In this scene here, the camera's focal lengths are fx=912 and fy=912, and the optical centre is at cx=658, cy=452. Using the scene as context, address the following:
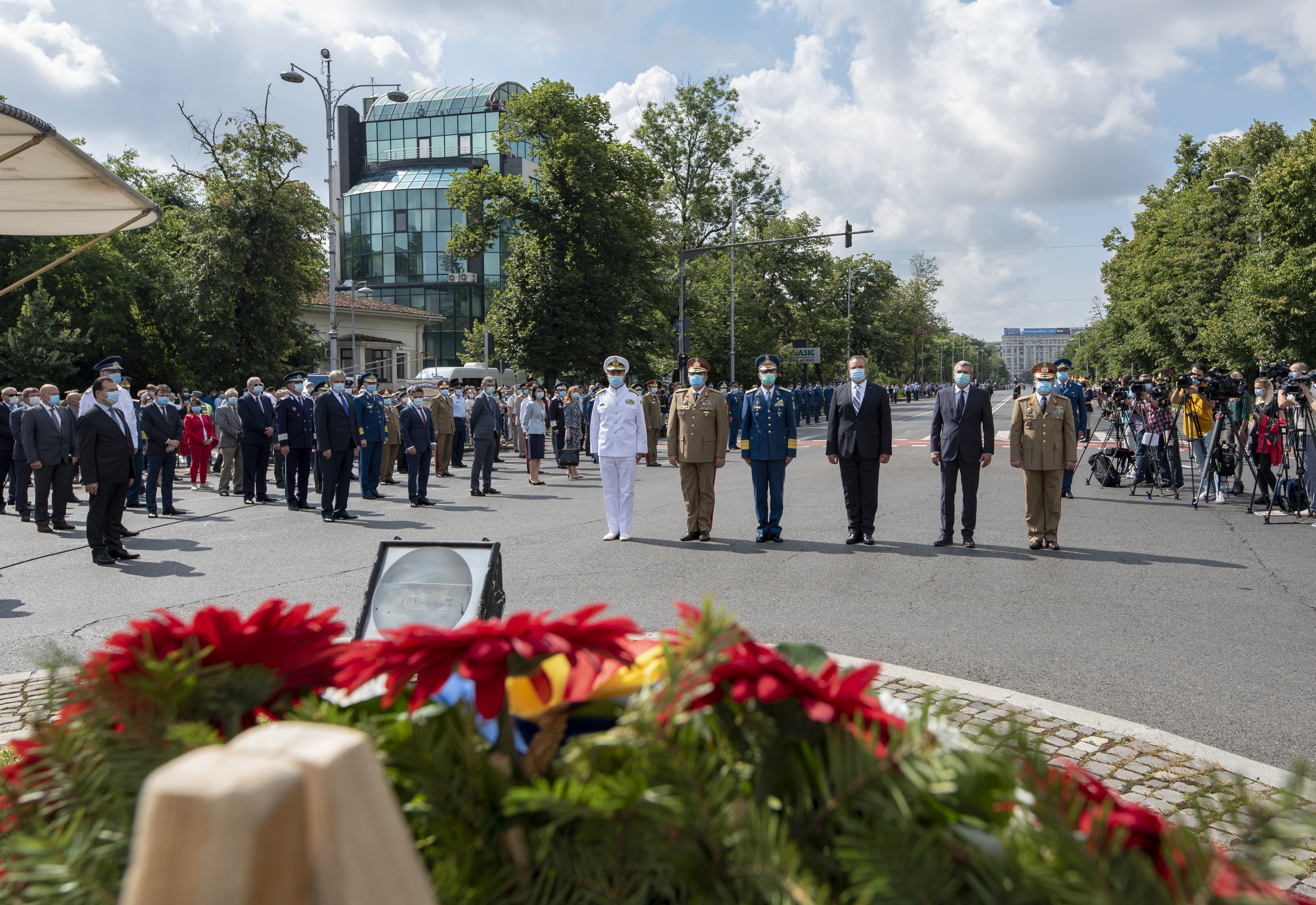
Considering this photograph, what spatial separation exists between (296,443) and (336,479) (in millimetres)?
1773

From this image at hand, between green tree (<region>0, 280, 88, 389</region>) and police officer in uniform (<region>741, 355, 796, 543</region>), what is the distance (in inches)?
1216

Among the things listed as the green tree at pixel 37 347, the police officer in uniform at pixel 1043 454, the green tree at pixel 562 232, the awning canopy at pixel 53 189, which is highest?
the green tree at pixel 562 232

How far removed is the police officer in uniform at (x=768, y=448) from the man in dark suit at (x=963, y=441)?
1.68 meters

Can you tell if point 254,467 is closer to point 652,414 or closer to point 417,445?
point 417,445

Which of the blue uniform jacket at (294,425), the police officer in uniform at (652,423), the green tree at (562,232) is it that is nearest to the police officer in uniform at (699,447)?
the blue uniform jacket at (294,425)

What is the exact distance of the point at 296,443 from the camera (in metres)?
14.2

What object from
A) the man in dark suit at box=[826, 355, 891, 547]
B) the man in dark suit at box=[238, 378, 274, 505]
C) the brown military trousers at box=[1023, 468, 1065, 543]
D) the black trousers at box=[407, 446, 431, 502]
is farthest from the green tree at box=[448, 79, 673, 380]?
the brown military trousers at box=[1023, 468, 1065, 543]

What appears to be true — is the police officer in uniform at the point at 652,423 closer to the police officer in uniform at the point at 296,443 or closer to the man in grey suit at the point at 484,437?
the man in grey suit at the point at 484,437

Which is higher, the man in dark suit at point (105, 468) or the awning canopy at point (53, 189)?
the awning canopy at point (53, 189)

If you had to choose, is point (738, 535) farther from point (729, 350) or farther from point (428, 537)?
point (729, 350)

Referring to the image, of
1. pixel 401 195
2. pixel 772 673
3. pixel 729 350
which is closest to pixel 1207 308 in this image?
pixel 729 350

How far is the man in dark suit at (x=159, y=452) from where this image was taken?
13.7 m

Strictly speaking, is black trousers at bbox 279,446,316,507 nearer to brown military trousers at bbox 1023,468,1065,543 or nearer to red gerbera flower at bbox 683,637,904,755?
brown military trousers at bbox 1023,468,1065,543

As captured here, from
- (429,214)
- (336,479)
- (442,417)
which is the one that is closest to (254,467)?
(336,479)
